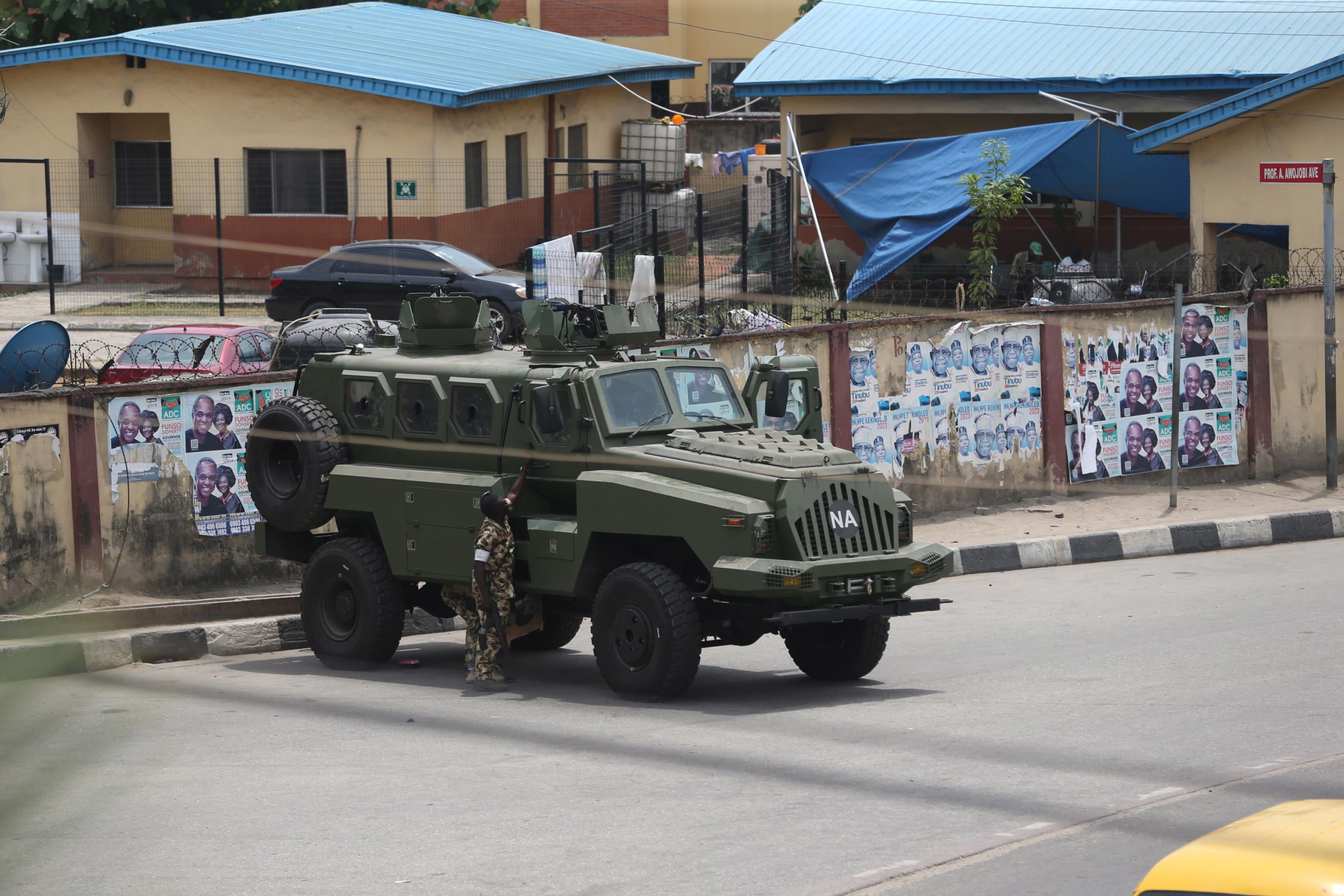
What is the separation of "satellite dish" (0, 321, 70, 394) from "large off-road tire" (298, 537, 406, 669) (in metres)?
3.56

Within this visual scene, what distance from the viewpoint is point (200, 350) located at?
16.6 metres

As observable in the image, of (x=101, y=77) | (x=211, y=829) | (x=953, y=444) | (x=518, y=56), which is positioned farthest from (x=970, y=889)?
(x=518, y=56)

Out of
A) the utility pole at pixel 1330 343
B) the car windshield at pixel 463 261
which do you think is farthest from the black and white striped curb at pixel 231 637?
the car windshield at pixel 463 261

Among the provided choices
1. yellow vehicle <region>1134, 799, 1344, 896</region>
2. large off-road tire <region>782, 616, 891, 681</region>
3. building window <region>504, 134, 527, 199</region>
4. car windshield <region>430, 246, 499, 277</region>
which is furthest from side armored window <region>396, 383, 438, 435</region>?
building window <region>504, 134, 527, 199</region>

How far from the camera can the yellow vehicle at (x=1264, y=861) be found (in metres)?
2.99

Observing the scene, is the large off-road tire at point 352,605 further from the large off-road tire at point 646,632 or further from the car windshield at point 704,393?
the car windshield at point 704,393

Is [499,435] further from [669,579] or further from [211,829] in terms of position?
[211,829]

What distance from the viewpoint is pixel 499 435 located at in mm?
9914

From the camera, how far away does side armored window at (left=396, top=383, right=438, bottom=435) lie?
10.3 meters

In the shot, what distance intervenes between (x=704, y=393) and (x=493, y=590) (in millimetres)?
1786

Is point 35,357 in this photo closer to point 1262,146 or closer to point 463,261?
point 463,261

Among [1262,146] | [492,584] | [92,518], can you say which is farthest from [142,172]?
[492,584]

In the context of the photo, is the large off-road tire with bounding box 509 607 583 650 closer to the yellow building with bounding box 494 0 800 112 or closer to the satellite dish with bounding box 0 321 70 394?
the satellite dish with bounding box 0 321 70 394

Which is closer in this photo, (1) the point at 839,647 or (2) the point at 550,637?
(1) the point at 839,647
